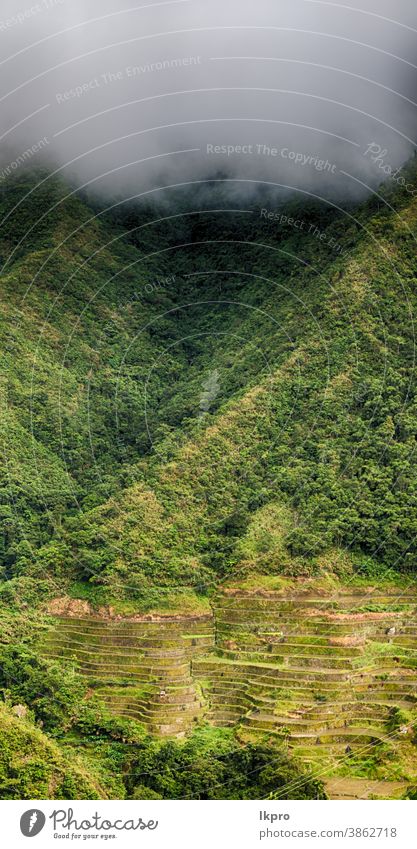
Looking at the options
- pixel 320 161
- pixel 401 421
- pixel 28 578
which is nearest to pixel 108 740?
pixel 28 578

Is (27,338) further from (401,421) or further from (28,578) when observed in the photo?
(401,421)

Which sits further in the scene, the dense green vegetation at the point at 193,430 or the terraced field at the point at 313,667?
the dense green vegetation at the point at 193,430
